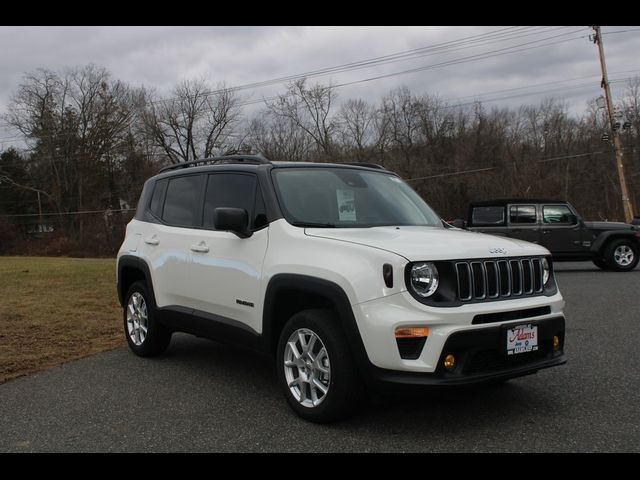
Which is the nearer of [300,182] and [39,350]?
[300,182]

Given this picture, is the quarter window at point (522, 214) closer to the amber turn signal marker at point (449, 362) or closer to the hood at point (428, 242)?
the hood at point (428, 242)

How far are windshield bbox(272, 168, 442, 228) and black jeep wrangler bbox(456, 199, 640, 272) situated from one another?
10.2 metres

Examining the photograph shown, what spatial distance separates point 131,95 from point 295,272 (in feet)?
201

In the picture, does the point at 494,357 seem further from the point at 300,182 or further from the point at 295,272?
the point at 300,182

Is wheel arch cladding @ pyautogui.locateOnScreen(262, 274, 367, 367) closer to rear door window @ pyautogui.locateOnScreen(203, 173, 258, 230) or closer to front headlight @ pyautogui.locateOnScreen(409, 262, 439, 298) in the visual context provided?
front headlight @ pyautogui.locateOnScreen(409, 262, 439, 298)

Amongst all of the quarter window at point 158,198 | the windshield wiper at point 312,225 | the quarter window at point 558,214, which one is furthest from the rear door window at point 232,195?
the quarter window at point 558,214

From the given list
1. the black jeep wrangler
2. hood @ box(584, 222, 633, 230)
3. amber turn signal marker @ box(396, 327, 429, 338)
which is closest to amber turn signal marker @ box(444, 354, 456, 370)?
amber turn signal marker @ box(396, 327, 429, 338)

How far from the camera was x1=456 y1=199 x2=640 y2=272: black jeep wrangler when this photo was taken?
14812 mm

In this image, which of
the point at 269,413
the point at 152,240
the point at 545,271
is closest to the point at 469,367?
the point at 545,271

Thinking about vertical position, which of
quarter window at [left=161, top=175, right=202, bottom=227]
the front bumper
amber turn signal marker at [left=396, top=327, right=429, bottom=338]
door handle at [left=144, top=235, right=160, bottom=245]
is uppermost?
quarter window at [left=161, top=175, right=202, bottom=227]

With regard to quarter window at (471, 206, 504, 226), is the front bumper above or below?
below

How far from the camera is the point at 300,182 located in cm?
491
